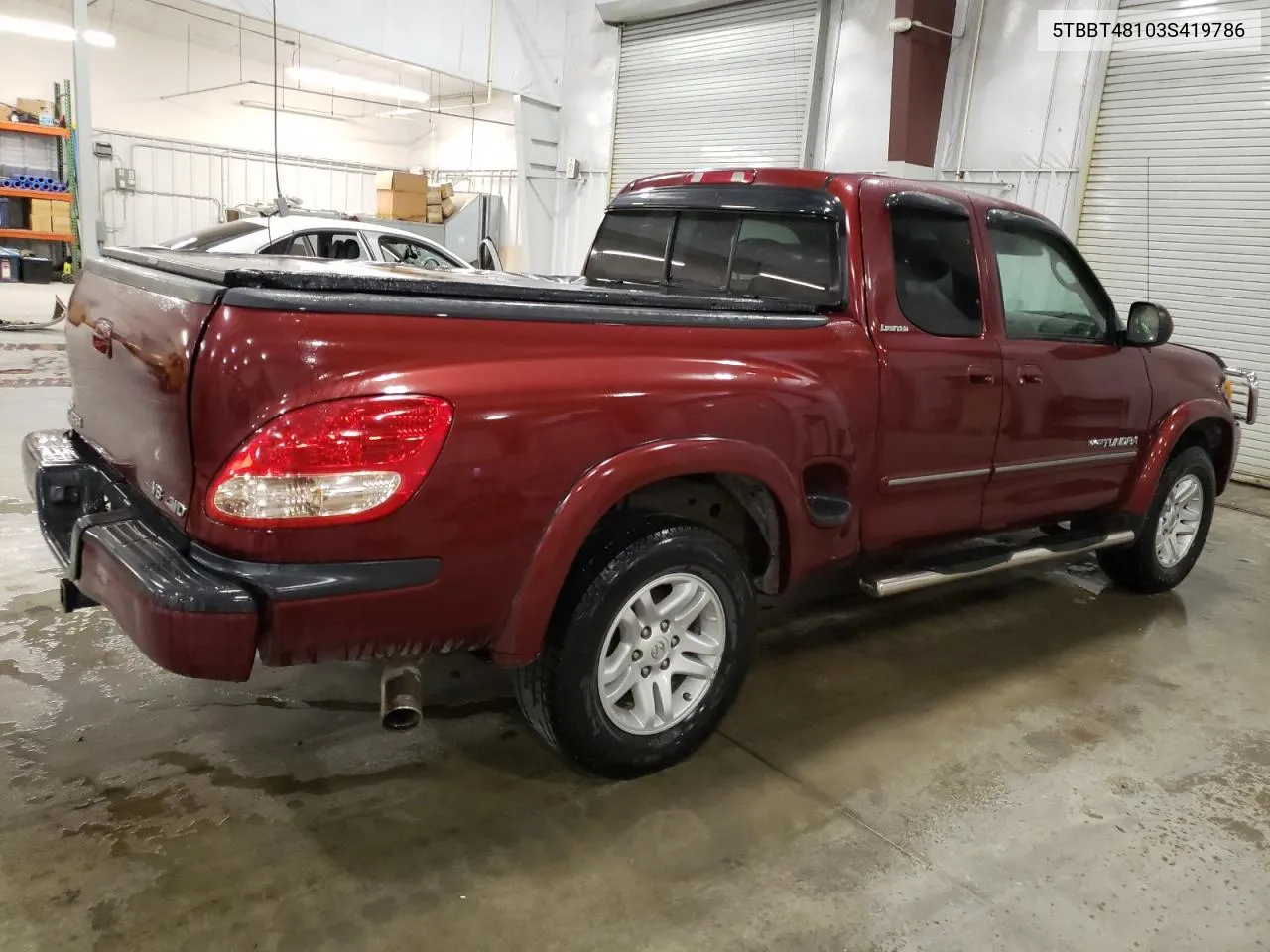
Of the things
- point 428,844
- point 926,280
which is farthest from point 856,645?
point 428,844

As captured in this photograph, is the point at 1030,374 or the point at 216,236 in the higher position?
the point at 216,236

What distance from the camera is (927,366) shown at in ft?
9.89

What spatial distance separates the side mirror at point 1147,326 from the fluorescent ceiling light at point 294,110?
1988cm

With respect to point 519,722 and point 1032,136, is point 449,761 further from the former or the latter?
point 1032,136

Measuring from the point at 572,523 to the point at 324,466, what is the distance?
22.8 inches

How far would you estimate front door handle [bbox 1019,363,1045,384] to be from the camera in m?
3.36

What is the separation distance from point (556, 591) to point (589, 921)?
28.8 inches

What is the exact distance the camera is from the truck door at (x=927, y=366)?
2961 mm

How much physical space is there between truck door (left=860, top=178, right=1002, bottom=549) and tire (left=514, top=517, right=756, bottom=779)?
2.29 ft

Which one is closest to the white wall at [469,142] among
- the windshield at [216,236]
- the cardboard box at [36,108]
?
the cardboard box at [36,108]

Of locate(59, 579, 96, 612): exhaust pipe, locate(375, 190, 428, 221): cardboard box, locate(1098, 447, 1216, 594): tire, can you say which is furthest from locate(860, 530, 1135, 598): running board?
locate(375, 190, 428, 221): cardboard box

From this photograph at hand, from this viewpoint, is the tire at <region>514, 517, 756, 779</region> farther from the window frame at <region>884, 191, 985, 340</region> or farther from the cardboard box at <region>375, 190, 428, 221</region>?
the cardboard box at <region>375, 190, 428, 221</region>

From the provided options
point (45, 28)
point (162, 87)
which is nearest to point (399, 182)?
point (45, 28)

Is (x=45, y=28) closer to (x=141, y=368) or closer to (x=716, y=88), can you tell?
(x=716, y=88)
